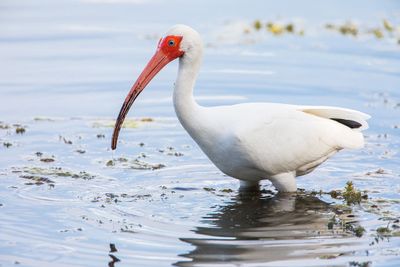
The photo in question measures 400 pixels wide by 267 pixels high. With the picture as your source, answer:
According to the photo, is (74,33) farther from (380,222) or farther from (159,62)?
(380,222)

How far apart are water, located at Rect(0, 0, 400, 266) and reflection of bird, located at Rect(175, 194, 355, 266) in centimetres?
2

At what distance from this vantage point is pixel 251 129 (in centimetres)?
984

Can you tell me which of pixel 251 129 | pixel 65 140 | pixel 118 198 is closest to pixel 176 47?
pixel 251 129

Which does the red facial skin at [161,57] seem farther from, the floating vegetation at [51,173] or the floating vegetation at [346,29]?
the floating vegetation at [346,29]

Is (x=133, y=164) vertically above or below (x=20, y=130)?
below

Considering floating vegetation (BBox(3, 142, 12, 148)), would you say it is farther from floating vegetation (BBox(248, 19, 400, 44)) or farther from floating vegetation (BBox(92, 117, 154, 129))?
floating vegetation (BBox(248, 19, 400, 44))

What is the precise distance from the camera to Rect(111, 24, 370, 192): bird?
32.3 ft

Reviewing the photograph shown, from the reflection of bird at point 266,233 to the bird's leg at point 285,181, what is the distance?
86 millimetres

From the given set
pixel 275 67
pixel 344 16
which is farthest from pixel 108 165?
pixel 344 16

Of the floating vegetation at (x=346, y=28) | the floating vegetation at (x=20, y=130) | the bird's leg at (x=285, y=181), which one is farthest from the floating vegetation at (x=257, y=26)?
the bird's leg at (x=285, y=181)

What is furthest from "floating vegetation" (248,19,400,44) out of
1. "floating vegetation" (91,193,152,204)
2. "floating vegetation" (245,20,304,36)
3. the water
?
"floating vegetation" (91,193,152,204)

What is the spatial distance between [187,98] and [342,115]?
5.72 feet

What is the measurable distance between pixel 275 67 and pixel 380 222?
6.69 meters

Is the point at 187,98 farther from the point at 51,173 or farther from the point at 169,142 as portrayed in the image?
the point at 169,142
